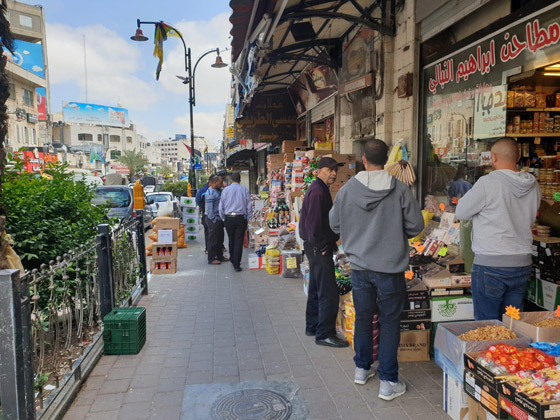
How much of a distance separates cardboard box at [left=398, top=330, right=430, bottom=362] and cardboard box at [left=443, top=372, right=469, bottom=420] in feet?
2.82

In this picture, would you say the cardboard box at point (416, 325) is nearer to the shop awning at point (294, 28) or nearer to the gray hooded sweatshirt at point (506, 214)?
the gray hooded sweatshirt at point (506, 214)

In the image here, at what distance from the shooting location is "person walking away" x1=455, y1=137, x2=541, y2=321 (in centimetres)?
321

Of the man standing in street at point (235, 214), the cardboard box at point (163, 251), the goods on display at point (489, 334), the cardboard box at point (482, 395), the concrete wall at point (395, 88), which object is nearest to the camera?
the cardboard box at point (482, 395)

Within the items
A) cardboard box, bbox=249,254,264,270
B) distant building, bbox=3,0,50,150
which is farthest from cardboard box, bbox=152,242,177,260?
distant building, bbox=3,0,50,150

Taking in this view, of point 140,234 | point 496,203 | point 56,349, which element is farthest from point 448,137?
point 56,349

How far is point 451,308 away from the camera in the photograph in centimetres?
401

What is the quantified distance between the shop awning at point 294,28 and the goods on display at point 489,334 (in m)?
3.97

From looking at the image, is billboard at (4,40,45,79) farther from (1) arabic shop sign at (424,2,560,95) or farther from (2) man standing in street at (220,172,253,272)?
(1) arabic shop sign at (424,2,560,95)

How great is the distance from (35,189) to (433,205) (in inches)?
201

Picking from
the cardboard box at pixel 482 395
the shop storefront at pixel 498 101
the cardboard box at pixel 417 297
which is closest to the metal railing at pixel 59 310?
the cardboard box at pixel 482 395

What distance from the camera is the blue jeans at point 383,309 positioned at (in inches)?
129

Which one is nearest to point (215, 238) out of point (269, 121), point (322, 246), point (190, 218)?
point (190, 218)

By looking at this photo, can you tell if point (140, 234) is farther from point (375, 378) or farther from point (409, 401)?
point (409, 401)

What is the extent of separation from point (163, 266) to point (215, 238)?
140 centimetres
